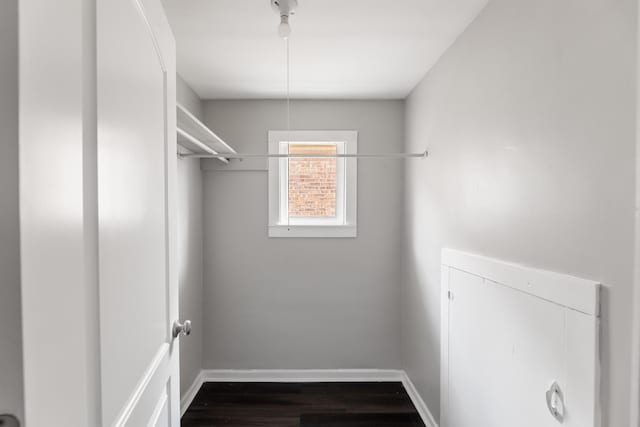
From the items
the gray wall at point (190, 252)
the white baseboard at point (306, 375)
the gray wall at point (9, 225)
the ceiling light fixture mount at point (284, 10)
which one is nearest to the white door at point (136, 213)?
the gray wall at point (9, 225)

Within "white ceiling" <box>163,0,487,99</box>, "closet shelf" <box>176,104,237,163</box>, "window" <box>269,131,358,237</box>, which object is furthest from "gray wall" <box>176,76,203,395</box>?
"window" <box>269,131,358,237</box>

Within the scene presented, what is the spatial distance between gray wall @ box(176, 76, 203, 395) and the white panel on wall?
165 cm

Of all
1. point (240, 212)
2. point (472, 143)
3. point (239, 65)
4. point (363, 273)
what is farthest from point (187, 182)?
point (472, 143)

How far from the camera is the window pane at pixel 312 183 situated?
2893 millimetres

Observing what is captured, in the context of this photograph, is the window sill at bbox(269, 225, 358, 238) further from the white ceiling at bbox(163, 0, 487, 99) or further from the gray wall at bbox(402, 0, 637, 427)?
the white ceiling at bbox(163, 0, 487, 99)

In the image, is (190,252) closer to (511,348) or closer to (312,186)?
(312,186)

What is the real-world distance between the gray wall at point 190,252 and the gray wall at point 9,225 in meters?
1.92

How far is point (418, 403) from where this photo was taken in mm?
2453

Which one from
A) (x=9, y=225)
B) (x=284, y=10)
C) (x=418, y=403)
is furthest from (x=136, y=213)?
(x=418, y=403)

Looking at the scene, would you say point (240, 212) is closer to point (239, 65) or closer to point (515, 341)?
point (239, 65)

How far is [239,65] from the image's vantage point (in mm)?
2176

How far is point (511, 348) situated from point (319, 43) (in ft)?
5.47

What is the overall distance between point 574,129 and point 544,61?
11.3 inches

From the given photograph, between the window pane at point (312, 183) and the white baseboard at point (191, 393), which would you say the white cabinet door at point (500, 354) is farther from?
the white baseboard at point (191, 393)
